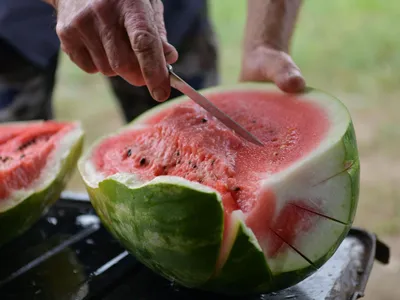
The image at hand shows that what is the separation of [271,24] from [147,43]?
0.54m

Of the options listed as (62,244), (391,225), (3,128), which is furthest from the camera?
(391,225)

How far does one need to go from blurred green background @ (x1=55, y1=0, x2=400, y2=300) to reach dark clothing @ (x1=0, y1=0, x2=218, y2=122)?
1273 millimetres

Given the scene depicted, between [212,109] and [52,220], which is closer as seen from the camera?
[212,109]

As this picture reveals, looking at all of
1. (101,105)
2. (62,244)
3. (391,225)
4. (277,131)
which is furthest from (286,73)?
(101,105)

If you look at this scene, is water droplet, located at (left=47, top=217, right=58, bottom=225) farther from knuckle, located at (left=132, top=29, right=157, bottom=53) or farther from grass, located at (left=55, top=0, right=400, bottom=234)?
grass, located at (left=55, top=0, right=400, bottom=234)

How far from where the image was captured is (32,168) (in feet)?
4.82

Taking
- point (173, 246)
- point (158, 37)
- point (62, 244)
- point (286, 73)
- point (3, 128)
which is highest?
point (158, 37)

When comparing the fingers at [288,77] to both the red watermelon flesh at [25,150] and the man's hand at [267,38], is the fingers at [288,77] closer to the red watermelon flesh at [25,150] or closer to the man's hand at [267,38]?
the man's hand at [267,38]

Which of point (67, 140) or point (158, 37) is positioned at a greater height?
point (158, 37)

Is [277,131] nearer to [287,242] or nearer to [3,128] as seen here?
[287,242]

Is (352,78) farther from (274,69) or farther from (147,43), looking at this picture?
(147,43)

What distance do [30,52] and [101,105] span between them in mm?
2740

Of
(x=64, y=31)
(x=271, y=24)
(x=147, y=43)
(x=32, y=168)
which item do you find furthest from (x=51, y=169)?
(x=271, y=24)

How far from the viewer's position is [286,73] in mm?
1384
